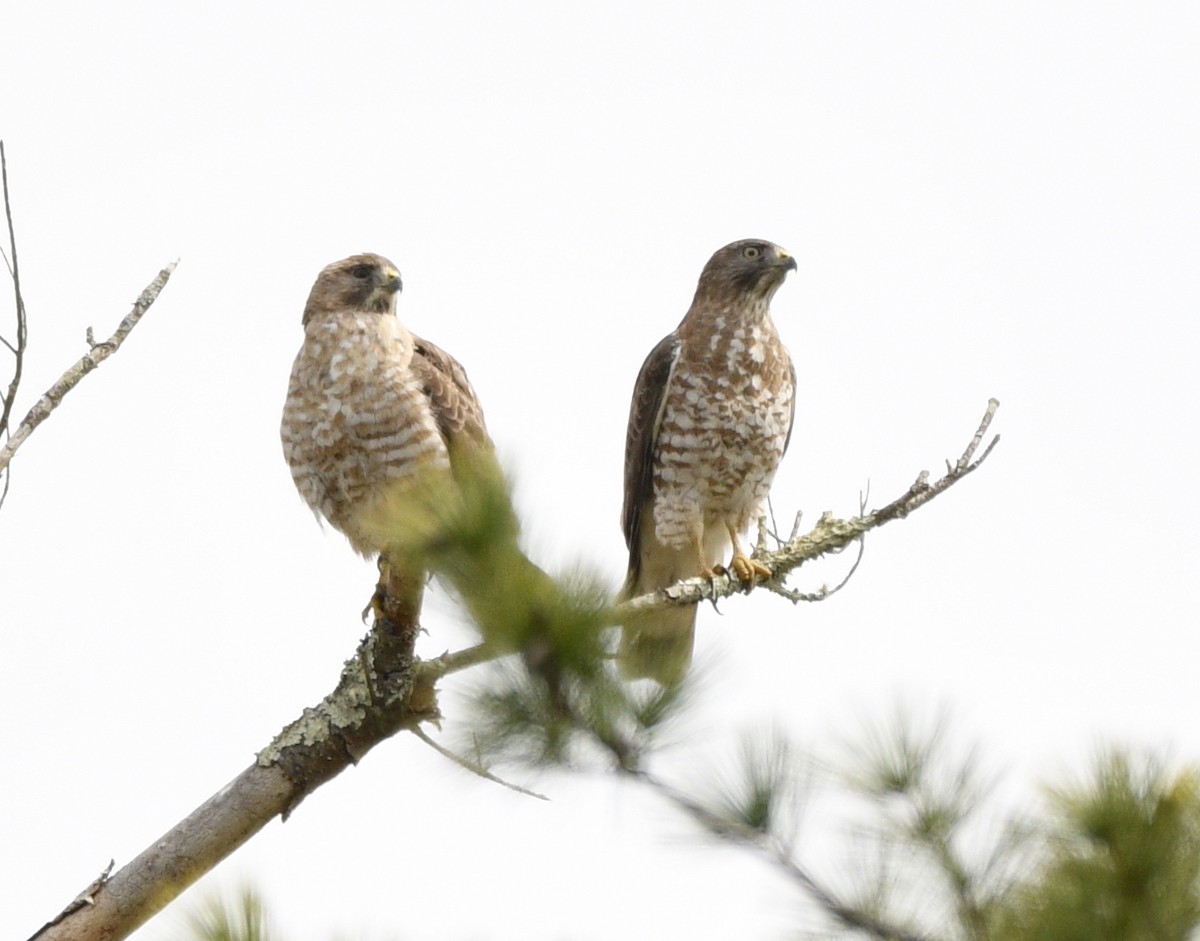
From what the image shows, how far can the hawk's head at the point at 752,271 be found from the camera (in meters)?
8.97

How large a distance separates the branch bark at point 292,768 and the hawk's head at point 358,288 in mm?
2256

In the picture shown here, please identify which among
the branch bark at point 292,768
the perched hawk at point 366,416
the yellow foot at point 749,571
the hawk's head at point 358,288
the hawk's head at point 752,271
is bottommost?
the branch bark at point 292,768

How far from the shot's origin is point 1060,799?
3.88 meters

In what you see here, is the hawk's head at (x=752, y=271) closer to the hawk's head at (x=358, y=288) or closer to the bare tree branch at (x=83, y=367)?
the hawk's head at (x=358, y=288)

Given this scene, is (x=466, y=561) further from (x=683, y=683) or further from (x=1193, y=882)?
(x=1193, y=882)

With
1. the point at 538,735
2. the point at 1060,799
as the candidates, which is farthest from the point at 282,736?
the point at 1060,799

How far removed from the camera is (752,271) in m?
8.99

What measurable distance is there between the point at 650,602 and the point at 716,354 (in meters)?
2.23

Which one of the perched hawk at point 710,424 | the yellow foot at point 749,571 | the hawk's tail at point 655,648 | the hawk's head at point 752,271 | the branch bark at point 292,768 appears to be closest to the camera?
the hawk's tail at point 655,648

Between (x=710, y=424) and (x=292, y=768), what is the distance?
119 inches

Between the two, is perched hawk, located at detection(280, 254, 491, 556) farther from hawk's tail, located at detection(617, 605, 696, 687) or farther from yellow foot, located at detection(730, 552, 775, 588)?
yellow foot, located at detection(730, 552, 775, 588)

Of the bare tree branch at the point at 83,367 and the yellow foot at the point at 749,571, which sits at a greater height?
the yellow foot at the point at 749,571

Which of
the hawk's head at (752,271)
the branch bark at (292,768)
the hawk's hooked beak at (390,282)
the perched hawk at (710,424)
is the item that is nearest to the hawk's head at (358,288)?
the hawk's hooked beak at (390,282)

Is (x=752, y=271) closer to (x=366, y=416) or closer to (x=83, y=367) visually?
(x=366, y=416)
